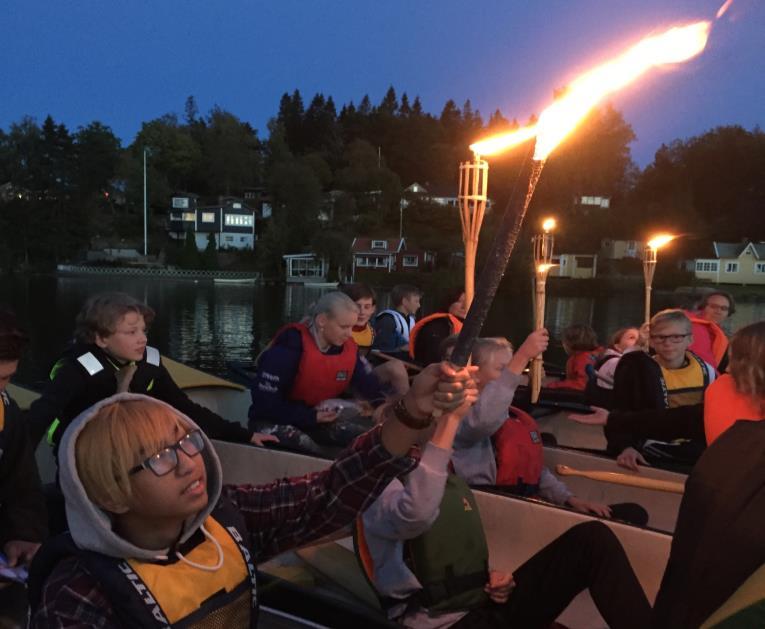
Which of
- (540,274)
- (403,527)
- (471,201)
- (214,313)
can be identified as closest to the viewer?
(403,527)

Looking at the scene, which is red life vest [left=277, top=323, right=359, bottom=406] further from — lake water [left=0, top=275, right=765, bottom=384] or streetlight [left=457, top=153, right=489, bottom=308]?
lake water [left=0, top=275, right=765, bottom=384]

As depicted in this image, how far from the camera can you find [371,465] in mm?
1795

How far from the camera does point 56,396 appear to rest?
3.34 metres

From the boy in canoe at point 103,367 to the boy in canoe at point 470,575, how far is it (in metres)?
1.64

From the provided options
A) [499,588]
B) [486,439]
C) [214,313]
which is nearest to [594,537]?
[499,588]

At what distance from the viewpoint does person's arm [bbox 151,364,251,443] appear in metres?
3.84

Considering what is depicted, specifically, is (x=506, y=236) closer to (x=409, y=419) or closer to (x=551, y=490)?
(x=409, y=419)

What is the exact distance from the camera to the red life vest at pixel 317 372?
14.7 ft

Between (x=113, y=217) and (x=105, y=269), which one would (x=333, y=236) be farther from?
(x=113, y=217)

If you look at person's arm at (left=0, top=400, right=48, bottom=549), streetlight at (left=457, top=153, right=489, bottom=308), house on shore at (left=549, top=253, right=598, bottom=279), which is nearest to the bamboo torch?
person's arm at (left=0, top=400, right=48, bottom=549)

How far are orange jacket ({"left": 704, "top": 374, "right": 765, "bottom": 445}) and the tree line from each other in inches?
1827

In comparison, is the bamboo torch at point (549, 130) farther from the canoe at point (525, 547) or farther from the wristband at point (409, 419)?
the canoe at point (525, 547)

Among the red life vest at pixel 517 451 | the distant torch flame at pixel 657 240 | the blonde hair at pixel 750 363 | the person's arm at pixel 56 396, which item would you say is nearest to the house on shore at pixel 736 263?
Result: the distant torch flame at pixel 657 240

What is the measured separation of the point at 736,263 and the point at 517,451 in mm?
68237
